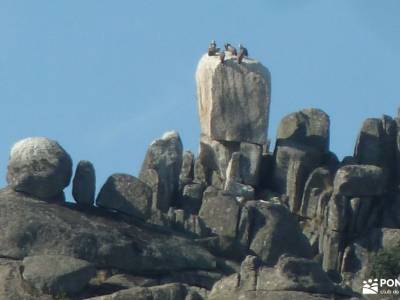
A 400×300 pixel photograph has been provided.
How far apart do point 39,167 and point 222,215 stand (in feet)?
20.6

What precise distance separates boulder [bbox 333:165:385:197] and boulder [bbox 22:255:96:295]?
15250mm

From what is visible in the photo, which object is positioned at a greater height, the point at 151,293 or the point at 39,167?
the point at 39,167

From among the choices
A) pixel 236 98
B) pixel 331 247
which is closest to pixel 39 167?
pixel 331 247

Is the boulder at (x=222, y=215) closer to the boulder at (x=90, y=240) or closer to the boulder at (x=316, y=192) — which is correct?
the boulder at (x=90, y=240)

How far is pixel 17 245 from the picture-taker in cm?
10881

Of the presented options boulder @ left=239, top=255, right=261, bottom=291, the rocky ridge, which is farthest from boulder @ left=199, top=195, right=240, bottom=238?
boulder @ left=239, top=255, right=261, bottom=291

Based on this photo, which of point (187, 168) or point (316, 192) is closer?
point (316, 192)

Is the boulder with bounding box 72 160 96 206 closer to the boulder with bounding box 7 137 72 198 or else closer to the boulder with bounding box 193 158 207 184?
the boulder with bounding box 7 137 72 198

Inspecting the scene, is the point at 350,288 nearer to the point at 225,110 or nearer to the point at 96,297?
the point at 96,297

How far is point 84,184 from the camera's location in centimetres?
11394

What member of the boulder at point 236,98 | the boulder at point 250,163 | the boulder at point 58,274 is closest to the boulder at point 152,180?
the boulder at point 250,163

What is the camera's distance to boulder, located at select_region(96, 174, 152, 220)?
113m

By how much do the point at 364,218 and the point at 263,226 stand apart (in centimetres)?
633

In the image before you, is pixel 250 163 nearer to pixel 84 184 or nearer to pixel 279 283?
pixel 84 184
